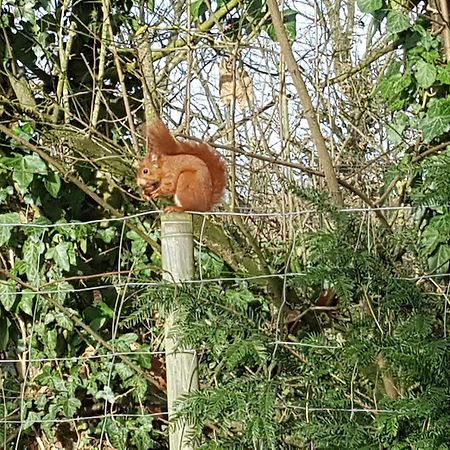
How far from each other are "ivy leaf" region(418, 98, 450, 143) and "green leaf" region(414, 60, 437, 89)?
3.0 inches

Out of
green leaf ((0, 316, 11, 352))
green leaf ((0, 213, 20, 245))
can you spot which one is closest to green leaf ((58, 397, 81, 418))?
green leaf ((0, 316, 11, 352))

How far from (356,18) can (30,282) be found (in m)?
2.22

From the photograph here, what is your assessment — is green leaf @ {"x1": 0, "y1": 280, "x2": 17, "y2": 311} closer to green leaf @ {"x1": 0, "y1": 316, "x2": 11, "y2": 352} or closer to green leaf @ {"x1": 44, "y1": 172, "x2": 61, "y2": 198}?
green leaf @ {"x1": 0, "y1": 316, "x2": 11, "y2": 352}

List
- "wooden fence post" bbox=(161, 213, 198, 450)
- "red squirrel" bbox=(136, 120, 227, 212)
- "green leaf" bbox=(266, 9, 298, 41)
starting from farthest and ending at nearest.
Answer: "green leaf" bbox=(266, 9, 298, 41)
"red squirrel" bbox=(136, 120, 227, 212)
"wooden fence post" bbox=(161, 213, 198, 450)

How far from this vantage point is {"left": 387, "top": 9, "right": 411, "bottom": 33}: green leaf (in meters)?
3.03

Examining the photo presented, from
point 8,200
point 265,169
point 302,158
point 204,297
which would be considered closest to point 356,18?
point 302,158

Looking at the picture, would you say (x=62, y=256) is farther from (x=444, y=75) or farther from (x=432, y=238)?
(x=444, y=75)

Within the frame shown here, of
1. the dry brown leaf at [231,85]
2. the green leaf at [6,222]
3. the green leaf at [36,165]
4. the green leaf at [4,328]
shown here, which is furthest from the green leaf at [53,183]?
the dry brown leaf at [231,85]

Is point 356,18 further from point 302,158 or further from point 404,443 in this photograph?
point 404,443

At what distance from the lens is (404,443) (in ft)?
5.60

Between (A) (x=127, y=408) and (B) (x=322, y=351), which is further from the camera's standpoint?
(A) (x=127, y=408)

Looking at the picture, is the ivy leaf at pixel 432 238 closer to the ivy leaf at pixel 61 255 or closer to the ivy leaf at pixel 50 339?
the ivy leaf at pixel 61 255

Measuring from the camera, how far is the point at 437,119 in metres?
2.95

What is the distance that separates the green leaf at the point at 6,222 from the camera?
325 cm
